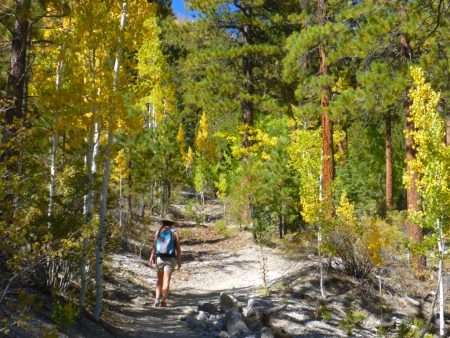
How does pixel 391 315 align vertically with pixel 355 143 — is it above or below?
below

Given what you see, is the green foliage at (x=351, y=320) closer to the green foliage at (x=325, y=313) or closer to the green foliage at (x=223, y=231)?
the green foliage at (x=325, y=313)

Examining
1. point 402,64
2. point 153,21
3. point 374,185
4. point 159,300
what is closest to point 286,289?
point 159,300

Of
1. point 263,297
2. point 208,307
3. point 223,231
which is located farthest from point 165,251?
point 223,231

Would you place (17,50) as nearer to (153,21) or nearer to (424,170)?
(424,170)

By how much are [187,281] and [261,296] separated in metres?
3.11

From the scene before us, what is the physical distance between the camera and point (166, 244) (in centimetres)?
805

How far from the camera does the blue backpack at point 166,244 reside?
8.05 meters

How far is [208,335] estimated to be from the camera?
6.60 metres

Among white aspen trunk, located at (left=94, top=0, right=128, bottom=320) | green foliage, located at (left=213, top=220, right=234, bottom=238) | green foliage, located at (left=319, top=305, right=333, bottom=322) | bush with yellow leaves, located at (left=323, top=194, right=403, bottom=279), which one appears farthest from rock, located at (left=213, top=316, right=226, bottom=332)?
green foliage, located at (left=213, top=220, right=234, bottom=238)

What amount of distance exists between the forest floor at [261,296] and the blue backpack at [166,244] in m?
0.96

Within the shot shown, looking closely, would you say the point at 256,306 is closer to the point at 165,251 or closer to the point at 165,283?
the point at 165,283

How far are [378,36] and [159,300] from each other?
764 cm

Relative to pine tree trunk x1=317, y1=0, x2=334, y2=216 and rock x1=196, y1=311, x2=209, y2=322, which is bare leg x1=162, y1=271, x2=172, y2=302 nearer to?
rock x1=196, y1=311, x2=209, y2=322

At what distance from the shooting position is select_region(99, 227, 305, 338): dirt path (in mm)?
7047
